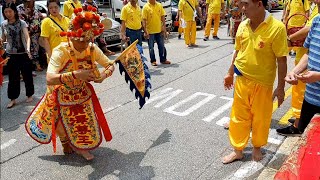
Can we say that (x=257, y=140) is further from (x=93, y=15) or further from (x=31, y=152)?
(x=31, y=152)

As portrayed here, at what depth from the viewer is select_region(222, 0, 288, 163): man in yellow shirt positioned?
10.1 feet

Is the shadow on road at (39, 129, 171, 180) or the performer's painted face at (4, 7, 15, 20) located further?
the performer's painted face at (4, 7, 15, 20)

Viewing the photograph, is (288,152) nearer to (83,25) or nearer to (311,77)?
(311,77)

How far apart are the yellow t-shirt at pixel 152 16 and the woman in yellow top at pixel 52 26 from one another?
2857mm

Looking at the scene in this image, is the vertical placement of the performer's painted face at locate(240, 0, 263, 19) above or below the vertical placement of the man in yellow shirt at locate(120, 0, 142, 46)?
above

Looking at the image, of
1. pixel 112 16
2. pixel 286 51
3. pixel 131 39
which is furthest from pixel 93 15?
pixel 112 16

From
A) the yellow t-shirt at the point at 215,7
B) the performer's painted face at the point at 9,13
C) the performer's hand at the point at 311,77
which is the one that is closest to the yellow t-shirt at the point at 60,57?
the performer's hand at the point at 311,77

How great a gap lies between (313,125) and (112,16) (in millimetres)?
11254

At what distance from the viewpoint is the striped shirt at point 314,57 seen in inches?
114

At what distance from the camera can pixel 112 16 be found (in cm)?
1267

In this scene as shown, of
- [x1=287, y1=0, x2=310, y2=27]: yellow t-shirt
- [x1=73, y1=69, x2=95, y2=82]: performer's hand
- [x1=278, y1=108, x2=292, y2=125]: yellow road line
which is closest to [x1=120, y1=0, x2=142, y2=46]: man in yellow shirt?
[x1=287, y1=0, x2=310, y2=27]: yellow t-shirt

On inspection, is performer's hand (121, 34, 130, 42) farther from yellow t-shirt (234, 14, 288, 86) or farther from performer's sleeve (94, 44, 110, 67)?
yellow t-shirt (234, 14, 288, 86)

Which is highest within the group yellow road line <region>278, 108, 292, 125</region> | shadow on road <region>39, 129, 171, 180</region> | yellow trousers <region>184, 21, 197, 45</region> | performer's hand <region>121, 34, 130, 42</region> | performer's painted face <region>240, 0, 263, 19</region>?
performer's painted face <region>240, 0, 263, 19</region>

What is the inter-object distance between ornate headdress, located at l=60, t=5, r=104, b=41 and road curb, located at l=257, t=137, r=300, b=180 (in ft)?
6.99
